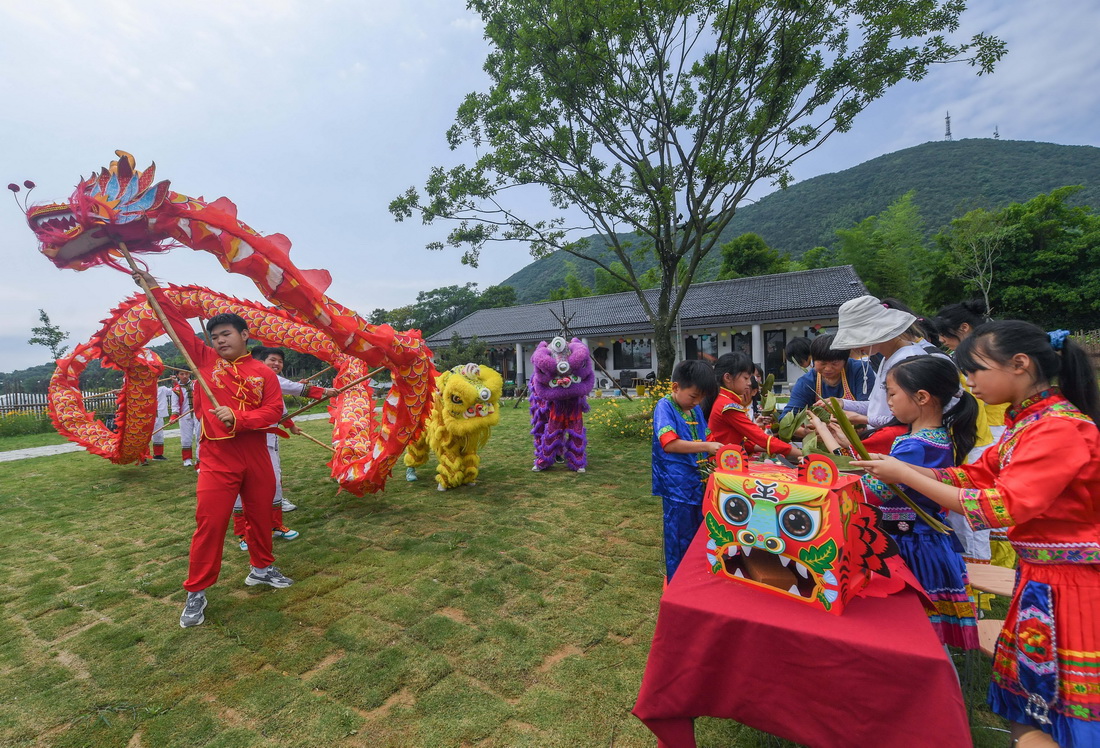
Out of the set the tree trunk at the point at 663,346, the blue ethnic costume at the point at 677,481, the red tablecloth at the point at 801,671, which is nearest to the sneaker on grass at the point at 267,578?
the blue ethnic costume at the point at 677,481

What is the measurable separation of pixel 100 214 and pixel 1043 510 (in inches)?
186

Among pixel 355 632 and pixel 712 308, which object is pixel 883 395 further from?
pixel 712 308

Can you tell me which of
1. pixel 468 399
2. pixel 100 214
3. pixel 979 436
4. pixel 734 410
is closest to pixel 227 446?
pixel 100 214

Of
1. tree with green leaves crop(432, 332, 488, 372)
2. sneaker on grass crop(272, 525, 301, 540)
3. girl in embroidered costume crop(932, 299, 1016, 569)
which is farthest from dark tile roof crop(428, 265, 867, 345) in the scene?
sneaker on grass crop(272, 525, 301, 540)

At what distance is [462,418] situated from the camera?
5.56m

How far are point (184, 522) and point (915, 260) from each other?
28467 mm

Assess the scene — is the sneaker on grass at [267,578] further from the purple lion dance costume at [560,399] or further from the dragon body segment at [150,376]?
the purple lion dance costume at [560,399]

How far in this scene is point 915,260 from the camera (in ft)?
75.3

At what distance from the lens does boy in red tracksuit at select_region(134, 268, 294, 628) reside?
9.80ft

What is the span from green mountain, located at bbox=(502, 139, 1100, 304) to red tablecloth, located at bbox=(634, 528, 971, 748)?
115 feet

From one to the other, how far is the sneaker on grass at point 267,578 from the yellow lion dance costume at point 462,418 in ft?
7.47

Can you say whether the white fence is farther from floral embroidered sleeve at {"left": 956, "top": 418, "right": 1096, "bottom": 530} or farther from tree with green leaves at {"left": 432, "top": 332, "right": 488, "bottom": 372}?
floral embroidered sleeve at {"left": 956, "top": 418, "right": 1096, "bottom": 530}

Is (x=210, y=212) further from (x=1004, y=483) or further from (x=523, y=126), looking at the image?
(x=523, y=126)

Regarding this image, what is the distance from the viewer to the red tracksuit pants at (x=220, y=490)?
2.98 metres
